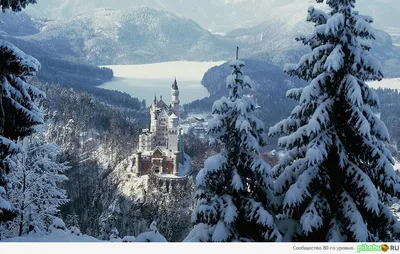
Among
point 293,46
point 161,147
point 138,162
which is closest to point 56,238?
point 138,162

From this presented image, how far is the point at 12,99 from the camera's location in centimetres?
1082

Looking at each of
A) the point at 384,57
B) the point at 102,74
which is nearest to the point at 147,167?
the point at 384,57

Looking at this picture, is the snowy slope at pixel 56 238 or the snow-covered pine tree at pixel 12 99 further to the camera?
the snowy slope at pixel 56 238

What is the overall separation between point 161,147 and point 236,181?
4968 cm

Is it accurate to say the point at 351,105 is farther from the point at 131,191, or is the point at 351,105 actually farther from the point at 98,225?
the point at 131,191

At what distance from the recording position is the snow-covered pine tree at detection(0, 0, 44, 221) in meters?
10.5

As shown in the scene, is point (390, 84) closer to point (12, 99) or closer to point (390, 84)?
point (390, 84)

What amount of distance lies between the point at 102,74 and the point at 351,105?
16771 centimetres

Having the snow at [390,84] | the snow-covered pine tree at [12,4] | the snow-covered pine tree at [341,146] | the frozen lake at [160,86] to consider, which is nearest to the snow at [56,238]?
the snow-covered pine tree at [341,146]

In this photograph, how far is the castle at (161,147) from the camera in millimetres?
58219

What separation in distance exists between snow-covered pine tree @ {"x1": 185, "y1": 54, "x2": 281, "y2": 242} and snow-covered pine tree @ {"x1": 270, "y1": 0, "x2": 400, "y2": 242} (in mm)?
654

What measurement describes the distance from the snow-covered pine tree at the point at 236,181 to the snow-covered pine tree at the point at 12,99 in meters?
4.13
